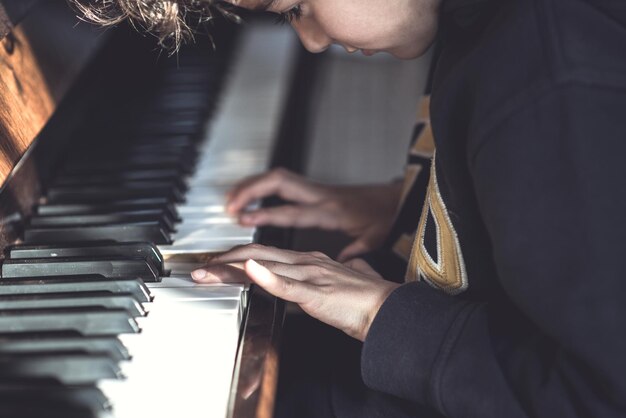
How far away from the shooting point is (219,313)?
85 cm

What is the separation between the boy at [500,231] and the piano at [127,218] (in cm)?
9

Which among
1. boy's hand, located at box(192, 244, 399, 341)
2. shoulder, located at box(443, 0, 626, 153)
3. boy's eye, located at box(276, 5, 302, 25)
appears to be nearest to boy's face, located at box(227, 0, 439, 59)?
boy's eye, located at box(276, 5, 302, 25)

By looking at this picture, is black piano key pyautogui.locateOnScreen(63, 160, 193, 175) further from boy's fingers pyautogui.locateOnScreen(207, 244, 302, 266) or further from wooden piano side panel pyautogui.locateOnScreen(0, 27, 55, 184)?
boy's fingers pyautogui.locateOnScreen(207, 244, 302, 266)

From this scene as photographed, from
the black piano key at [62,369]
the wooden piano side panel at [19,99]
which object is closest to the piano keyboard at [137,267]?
the black piano key at [62,369]

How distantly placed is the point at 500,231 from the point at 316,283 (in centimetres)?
27

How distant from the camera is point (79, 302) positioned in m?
0.84

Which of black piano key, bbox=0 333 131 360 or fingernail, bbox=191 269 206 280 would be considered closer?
black piano key, bbox=0 333 131 360

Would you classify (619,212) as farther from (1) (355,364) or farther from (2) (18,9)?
(2) (18,9)

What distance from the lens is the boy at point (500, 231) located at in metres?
0.68

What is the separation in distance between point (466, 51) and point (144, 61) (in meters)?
1.01

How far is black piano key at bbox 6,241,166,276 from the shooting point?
98cm

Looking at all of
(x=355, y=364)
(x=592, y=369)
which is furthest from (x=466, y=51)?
(x=355, y=364)

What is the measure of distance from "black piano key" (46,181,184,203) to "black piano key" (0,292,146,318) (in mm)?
342

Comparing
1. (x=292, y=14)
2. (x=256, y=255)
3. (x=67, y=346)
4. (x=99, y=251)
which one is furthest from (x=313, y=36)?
(x=67, y=346)
